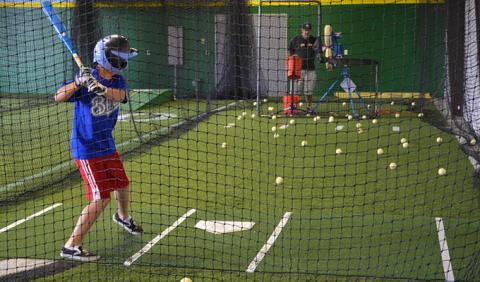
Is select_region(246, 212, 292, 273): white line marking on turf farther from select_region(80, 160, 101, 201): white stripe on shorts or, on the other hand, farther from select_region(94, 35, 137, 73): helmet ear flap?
select_region(94, 35, 137, 73): helmet ear flap

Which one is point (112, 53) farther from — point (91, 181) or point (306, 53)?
point (306, 53)

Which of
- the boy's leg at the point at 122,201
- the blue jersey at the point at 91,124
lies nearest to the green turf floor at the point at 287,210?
the boy's leg at the point at 122,201


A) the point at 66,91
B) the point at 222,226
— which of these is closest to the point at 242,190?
the point at 222,226

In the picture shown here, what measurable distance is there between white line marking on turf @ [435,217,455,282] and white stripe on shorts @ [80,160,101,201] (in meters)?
2.10

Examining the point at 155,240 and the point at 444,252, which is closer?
the point at 444,252

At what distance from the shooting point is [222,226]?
4340mm

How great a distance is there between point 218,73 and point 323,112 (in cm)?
355

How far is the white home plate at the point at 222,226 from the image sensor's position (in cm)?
426

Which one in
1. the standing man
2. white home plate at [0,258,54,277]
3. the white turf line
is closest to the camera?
white home plate at [0,258,54,277]

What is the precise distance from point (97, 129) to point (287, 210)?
5.63 ft

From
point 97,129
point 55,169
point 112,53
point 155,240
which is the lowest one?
point 55,169

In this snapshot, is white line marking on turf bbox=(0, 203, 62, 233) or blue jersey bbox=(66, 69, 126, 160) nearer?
blue jersey bbox=(66, 69, 126, 160)

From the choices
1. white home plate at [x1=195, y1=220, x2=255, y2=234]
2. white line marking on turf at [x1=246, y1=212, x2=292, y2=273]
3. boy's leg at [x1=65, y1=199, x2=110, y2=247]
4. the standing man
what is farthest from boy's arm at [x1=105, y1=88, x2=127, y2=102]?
the standing man

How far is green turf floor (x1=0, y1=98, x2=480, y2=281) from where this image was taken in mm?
3572
